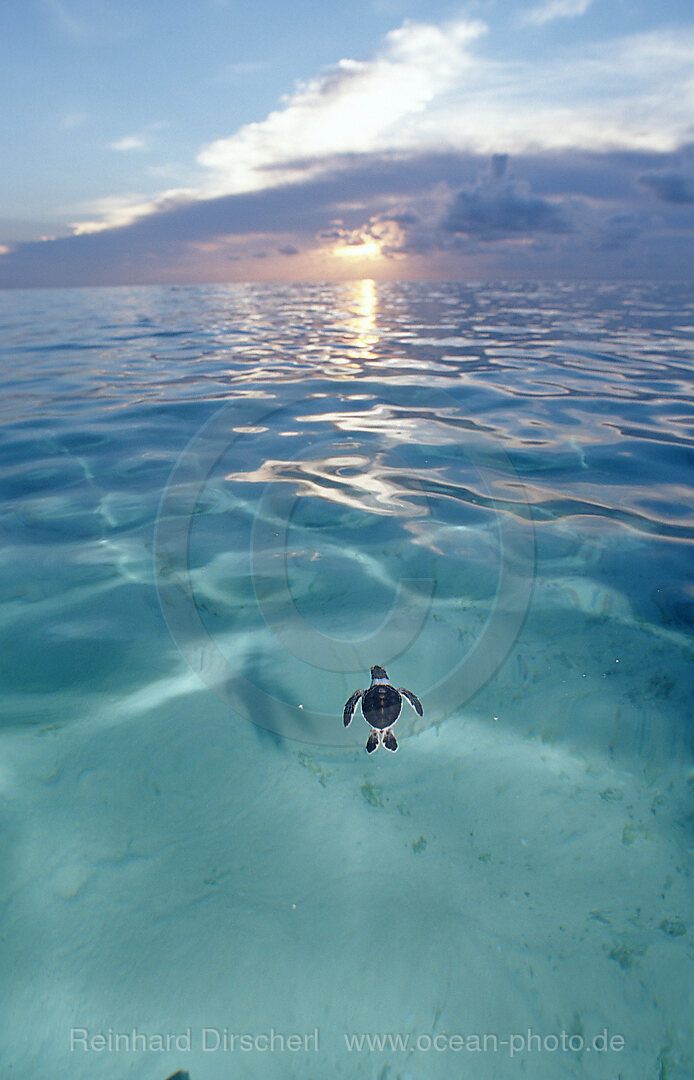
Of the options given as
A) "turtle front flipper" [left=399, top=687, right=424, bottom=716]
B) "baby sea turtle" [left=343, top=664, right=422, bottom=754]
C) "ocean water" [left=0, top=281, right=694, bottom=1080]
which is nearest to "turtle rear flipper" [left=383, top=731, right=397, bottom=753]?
"baby sea turtle" [left=343, top=664, right=422, bottom=754]

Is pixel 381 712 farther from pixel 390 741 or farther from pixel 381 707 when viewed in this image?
pixel 390 741

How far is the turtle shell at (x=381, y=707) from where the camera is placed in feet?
9.28

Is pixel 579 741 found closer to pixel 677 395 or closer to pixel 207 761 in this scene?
pixel 207 761

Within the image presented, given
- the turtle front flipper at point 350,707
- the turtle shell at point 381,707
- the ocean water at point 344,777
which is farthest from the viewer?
the turtle front flipper at point 350,707

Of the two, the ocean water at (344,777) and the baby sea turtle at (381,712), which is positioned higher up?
the baby sea turtle at (381,712)

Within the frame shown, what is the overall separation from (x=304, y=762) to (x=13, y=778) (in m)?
1.48

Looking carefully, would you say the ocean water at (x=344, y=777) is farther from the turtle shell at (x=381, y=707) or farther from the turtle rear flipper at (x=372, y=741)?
the turtle shell at (x=381, y=707)

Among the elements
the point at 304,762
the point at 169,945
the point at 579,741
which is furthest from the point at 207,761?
the point at 579,741

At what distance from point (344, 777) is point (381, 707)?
41 centimetres

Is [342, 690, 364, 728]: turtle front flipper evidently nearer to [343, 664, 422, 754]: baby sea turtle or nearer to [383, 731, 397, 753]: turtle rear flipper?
[343, 664, 422, 754]: baby sea turtle

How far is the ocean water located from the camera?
2018 millimetres

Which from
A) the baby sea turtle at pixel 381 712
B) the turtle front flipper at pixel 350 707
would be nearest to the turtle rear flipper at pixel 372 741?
the baby sea turtle at pixel 381 712

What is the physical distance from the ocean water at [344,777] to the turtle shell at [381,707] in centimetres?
27

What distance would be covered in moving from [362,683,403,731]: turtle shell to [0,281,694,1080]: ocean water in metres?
0.27
